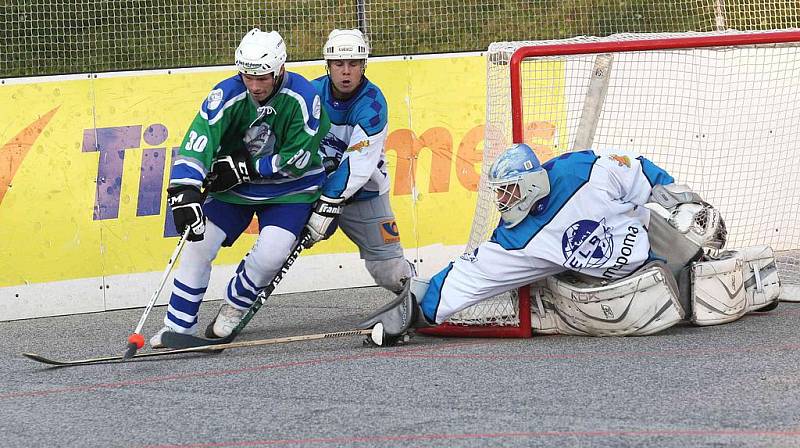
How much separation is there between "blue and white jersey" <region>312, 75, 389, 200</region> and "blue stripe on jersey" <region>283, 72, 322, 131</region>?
0.29 meters

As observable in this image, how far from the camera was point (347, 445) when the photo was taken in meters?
3.56

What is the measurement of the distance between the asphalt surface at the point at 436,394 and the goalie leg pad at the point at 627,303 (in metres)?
0.07

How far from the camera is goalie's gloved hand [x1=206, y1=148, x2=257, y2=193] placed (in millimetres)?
5320

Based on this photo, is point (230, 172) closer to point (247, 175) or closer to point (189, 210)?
point (247, 175)

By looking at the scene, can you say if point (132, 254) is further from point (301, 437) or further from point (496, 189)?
point (301, 437)

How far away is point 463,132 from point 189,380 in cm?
327

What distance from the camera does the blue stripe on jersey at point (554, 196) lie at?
5020 millimetres

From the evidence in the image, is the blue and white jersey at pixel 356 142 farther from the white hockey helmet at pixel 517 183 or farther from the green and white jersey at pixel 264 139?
the white hockey helmet at pixel 517 183

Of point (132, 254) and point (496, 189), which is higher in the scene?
point (496, 189)

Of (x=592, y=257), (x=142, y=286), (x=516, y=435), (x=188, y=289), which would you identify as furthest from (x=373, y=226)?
(x=516, y=435)

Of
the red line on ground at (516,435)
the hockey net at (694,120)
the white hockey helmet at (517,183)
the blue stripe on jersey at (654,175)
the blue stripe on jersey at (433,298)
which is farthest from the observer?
the hockey net at (694,120)

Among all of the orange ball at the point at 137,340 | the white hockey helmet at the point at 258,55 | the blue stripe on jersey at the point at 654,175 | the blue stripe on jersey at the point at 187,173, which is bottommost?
the orange ball at the point at 137,340

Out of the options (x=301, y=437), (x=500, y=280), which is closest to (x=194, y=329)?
(x=500, y=280)

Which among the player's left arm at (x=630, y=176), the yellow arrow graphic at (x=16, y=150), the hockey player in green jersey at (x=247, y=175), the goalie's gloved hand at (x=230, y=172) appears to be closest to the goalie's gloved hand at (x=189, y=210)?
the hockey player in green jersey at (x=247, y=175)
